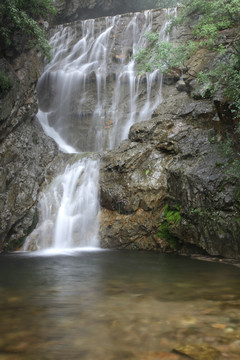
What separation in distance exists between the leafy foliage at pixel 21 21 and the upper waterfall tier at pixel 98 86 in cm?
459

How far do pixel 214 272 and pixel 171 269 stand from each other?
3.36 feet

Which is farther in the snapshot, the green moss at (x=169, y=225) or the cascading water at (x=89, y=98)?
the cascading water at (x=89, y=98)

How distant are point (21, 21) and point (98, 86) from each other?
7411 millimetres

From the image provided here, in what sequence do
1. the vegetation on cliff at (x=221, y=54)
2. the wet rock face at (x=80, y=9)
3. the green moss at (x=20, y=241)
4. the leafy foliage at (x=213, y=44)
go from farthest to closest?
the wet rock face at (x=80, y=9) < the green moss at (x=20, y=241) < the leafy foliage at (x=213, y=44) < the vegetation on cliff at (x=221, y=54)

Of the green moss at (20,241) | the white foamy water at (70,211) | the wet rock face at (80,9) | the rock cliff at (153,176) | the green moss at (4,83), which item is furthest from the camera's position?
the wet rock face at (80,9)

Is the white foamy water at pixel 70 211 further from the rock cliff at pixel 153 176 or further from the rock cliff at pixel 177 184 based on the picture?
the rock cliff at pixel 177 184

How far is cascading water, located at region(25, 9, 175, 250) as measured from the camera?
12.0 metres

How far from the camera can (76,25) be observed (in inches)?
888

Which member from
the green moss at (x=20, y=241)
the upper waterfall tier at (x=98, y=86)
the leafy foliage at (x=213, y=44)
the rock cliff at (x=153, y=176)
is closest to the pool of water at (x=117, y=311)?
the rock cliff at (x=153, y=176)

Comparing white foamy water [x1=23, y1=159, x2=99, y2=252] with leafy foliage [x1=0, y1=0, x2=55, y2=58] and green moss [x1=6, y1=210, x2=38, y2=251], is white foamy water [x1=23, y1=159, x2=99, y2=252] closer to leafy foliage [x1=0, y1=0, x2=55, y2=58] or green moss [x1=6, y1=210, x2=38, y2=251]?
green moss [x1=6, y1=210, x2=38, y2=251]

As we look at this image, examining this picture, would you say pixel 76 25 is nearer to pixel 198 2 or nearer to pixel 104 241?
pixel 198 2

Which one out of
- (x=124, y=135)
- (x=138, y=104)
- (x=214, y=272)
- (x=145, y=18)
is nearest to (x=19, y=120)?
(x=124, y=135)

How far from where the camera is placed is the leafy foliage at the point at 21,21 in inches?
414

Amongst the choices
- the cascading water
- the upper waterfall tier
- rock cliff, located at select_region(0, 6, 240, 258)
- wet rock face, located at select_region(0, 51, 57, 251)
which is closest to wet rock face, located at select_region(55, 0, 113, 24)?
the cascading water
